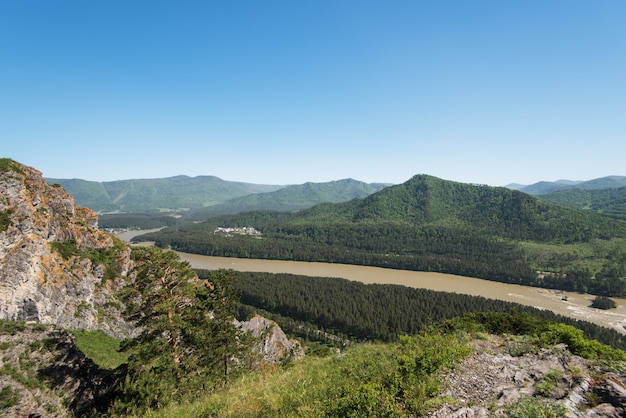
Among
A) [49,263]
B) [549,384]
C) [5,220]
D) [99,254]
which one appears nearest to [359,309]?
[99,254]

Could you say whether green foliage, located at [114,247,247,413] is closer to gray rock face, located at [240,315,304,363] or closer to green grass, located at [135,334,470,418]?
green grass, located at [135,334,470,418]

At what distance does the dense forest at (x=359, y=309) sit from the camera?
201 ft

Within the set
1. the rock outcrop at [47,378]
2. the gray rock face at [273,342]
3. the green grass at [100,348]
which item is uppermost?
the rock outcrop at [47,378]

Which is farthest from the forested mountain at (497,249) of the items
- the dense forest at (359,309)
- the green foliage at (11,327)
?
the green foliage at (11,327)

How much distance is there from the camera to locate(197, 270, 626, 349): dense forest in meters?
61.2

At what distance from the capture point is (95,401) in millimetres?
17203

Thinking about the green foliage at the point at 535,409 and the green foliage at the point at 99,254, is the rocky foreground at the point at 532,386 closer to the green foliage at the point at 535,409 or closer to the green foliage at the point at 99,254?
the green foliage at the point at 535,409

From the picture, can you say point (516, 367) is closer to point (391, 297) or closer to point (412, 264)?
point (391, 297)

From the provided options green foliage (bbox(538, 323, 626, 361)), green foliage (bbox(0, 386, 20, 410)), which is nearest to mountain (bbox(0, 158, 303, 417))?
green foliage (bbox(0, 386, 20, 410))

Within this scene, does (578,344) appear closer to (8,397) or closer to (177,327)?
(177,327)

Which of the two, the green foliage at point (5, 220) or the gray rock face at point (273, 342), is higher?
the green foliage at point (5, 220)

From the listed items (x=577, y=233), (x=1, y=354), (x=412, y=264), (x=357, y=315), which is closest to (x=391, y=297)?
(x=357, y=315)

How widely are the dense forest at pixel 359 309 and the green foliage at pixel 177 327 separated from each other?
44243mm

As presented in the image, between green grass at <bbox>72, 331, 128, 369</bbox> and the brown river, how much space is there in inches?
1065
